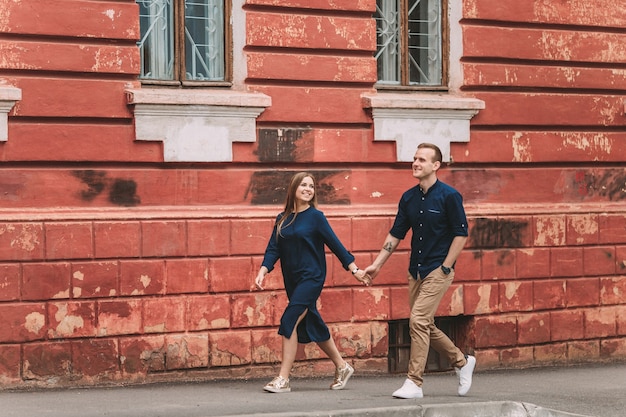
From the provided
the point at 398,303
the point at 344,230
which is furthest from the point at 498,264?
the point at 344,230

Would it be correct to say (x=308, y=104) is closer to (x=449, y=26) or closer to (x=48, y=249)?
(x=449, y=26)

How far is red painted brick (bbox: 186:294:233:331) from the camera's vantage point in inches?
448

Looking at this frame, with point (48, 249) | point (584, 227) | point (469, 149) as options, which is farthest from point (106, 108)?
point (584, 227)

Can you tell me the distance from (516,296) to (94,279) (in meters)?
4.39

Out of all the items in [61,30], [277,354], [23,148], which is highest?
[61,30]

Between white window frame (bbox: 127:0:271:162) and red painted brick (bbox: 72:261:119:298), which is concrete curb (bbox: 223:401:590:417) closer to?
red painted brick (bbox: 72:261:119:298)

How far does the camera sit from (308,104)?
11.9 meters

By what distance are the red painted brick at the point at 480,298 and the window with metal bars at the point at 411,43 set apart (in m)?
2.03

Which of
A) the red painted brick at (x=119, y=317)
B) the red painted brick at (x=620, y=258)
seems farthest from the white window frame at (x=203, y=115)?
the red painted brick at (x=620, y=258)

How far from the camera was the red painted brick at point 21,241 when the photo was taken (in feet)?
34.6

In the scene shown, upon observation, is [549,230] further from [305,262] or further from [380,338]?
[305,262]

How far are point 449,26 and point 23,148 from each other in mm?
4549

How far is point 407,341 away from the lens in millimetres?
12773

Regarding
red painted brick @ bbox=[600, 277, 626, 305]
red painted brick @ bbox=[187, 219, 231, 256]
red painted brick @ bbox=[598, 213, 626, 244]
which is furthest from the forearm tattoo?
red painted brick @ bbox=[600, 277, 626, 305]
